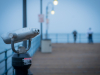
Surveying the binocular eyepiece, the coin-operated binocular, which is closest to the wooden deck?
the coin-operated binocular

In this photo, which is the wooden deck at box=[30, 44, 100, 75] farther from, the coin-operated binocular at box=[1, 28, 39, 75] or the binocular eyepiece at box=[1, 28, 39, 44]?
the binocular eyepiece at box=[1, 28, 39, 44]

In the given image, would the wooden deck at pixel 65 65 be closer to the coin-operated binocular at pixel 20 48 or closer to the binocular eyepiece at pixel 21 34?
the coin-operated binocular at pixel 20 48

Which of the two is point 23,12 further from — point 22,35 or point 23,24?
point 22,35

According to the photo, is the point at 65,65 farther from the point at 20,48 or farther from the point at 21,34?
the point at 21,34

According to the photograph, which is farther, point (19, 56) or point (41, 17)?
point (41, 17)

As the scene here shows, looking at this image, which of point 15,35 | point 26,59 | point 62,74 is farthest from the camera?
point 62,74

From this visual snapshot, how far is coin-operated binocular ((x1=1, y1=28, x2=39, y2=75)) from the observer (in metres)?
Answer: 2.86

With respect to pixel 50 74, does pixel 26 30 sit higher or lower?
higher

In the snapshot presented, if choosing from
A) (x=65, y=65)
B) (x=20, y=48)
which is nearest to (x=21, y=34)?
(x=20, y=48)

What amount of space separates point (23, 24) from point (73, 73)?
248 centimetres

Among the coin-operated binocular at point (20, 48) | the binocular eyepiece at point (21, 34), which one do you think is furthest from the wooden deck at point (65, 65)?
the binocular eyepiece at point (21, 34)

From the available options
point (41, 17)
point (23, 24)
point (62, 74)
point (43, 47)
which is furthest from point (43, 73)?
point (41, 17)

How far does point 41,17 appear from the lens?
10891mm

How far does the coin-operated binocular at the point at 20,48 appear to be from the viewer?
9.39 feet
